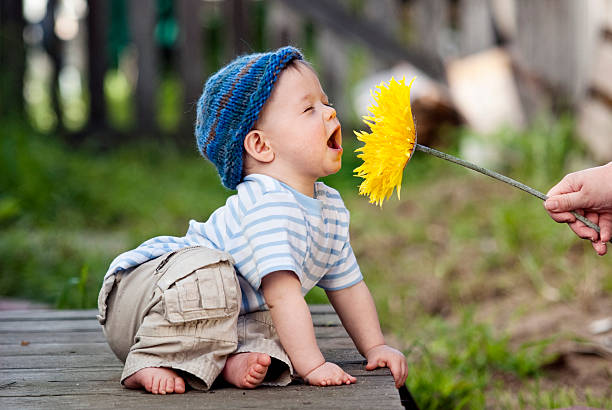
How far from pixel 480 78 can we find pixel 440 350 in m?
3.36

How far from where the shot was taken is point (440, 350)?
3.16 meters

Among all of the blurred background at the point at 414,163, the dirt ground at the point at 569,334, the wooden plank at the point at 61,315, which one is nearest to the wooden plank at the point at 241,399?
the wooden plank at the point at 61,315

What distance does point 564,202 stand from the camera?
5.51 feet

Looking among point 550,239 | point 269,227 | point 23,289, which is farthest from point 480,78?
point 269,227

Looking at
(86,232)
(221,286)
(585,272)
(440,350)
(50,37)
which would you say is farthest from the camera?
(50,37)

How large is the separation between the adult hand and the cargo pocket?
0.74 metres

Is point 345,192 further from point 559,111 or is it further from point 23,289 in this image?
point 23,289

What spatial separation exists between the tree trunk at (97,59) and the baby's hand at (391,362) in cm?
511

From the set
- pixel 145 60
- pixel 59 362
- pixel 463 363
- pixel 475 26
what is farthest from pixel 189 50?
pixel 59 362

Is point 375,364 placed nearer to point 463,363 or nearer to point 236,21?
point 463,363

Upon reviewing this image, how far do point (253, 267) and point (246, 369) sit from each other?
0.24 metres

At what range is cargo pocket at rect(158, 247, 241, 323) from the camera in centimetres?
174

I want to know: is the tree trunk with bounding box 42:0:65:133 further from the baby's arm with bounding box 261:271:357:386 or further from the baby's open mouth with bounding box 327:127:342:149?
the baby's arm with bounding box 261:271:357:386

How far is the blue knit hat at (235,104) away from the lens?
1858 mm
